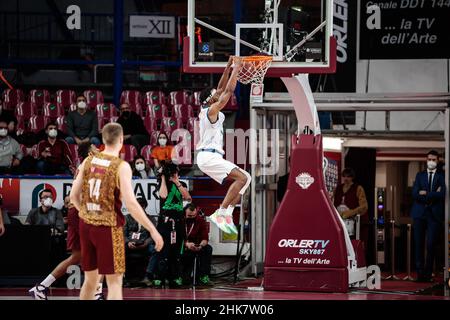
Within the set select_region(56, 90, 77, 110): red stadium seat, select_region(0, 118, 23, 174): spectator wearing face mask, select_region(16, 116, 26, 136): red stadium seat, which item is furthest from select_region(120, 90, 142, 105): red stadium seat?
select_region(0, 118, 23, 174): spectator wearing face mask

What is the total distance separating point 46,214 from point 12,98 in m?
6.09

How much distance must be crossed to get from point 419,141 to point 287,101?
456 centimetres

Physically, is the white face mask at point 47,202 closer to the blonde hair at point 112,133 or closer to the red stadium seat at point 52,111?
the red stadium seat at point 52,111

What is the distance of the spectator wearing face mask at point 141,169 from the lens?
19.4m

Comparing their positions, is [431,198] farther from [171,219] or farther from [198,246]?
[171,219]

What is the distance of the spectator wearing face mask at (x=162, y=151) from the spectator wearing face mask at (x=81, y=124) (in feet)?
5.12

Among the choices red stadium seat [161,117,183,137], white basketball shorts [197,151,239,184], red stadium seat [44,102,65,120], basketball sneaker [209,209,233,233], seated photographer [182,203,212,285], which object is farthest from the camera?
red stadium seat [44,102,65,120]

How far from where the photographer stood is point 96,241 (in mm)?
11164

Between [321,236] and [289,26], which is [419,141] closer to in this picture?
[321,236]

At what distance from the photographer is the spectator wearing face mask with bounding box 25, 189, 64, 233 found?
59.5 ft

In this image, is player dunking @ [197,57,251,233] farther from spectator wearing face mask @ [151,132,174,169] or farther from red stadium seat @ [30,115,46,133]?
red stadium seat @ [30,115,46,133]

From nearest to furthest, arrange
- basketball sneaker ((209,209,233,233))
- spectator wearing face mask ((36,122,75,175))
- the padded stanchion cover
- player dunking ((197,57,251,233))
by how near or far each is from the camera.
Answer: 1. player dunking ((197,57,251,233))
2. basketball sneaker ((209,209,233,233))
3. the padded stanchion cover
4. spectator wearing face mask ((36,122,75,175))

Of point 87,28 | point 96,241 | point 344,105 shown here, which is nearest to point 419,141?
point 344,105

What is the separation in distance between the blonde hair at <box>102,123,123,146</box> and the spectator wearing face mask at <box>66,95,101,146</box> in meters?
10.3
